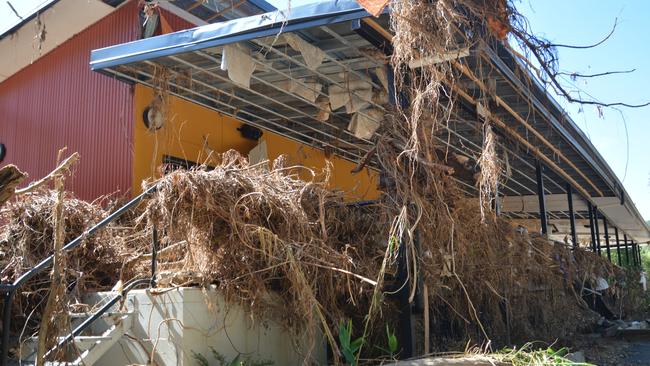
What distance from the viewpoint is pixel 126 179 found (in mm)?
9000

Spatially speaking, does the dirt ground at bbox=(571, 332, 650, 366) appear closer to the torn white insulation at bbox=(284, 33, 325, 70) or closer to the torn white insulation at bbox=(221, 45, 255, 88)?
the torn white insulation at bbox=(284, 33, 325, 70)

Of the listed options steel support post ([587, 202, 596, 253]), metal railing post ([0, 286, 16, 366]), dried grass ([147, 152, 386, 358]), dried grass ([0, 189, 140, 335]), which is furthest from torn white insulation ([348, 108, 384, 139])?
steel support post ([587, 202, 596, 253])

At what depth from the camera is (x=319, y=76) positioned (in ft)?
27.3

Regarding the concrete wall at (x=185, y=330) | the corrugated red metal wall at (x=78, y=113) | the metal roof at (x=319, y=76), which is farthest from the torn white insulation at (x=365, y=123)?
the concrete wall at (x=185, y=330)

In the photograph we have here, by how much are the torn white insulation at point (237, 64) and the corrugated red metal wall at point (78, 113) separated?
8.62 ft

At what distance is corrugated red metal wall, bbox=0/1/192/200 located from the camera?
30.4ft

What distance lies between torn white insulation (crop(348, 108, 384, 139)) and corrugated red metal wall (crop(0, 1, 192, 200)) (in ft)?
10.9

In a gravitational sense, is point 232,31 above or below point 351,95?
above

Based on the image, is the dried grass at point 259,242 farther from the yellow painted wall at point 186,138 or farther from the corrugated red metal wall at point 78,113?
the corrugated red metal wall at point 78,113

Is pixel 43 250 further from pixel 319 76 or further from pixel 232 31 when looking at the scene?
pixel 319 76

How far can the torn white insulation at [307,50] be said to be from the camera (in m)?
6.84

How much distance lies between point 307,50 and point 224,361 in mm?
3600

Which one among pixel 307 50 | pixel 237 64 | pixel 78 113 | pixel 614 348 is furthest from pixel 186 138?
pixel 614 348

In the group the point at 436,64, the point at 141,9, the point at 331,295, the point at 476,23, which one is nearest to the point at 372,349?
the point at 331,295
